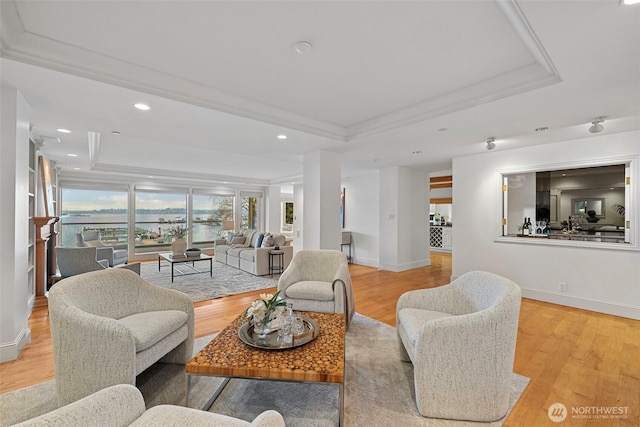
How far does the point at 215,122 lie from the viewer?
326 cm

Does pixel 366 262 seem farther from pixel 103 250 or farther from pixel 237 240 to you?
pixel 103 250

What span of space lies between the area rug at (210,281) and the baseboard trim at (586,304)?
4272 mm

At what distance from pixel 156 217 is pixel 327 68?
321 inches

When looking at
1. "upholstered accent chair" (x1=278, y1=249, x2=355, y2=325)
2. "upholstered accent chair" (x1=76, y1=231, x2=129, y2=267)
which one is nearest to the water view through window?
"upholstered accent chair" (x1=76, y1=231, x2=129, y2=267)

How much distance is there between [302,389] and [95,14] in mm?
2857

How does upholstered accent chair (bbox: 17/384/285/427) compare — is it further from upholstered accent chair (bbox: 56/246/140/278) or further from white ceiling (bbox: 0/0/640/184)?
upholstered accent chair (bbox: 56/246/140/278)

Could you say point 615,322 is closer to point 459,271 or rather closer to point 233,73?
point 459,271

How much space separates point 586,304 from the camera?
3.93 m

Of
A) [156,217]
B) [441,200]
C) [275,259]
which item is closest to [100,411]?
[275,259]

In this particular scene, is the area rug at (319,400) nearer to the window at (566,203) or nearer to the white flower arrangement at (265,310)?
the white flower arrangement at (265,310)

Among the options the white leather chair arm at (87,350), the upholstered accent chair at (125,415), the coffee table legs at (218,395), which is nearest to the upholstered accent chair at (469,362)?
the coffee table legs at (218,395)

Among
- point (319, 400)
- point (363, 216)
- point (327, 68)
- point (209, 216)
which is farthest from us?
point (209, 216)

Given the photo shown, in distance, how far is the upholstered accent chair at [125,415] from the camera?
3.28ft

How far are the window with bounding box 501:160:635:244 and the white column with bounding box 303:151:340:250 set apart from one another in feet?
9.34
